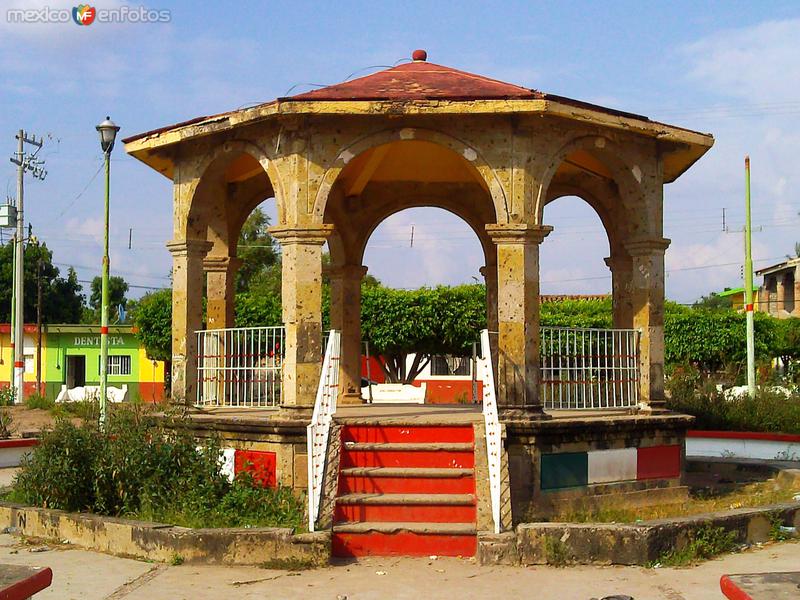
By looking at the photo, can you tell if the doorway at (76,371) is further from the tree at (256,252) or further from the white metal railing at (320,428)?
the white metal railing at (320,428)

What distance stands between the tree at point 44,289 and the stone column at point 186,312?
4742cm

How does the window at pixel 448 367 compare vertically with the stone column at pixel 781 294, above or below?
below

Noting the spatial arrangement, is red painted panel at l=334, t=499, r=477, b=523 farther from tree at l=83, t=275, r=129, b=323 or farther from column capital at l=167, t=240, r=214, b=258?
tree at l=83, t=275, r=129, b=323

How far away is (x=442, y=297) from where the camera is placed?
35.2m

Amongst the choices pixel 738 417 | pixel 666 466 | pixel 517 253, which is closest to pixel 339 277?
pixel 517 253

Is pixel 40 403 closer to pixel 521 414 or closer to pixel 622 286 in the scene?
pixel 622 286

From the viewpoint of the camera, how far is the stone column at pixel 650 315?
11.2 meters

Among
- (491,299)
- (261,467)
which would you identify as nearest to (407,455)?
(261,467)

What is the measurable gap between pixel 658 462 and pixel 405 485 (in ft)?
11.1

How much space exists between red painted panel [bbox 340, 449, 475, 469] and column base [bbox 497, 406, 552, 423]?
2.38 feet

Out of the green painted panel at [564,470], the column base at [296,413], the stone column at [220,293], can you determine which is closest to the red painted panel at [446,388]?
the stone column at [220,293]

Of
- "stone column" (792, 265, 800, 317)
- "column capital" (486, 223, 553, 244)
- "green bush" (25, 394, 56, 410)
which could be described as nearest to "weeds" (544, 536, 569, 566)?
"column capital" (486, 223, 553, 244)

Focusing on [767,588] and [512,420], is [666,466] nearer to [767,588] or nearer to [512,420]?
[512,420]

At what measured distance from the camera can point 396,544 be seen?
8359 millimetres
